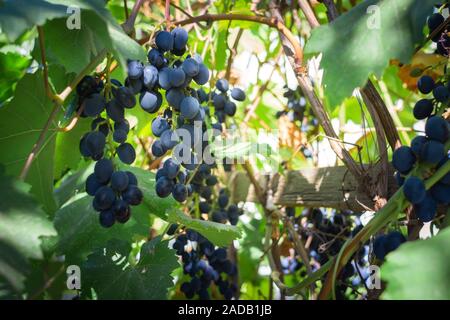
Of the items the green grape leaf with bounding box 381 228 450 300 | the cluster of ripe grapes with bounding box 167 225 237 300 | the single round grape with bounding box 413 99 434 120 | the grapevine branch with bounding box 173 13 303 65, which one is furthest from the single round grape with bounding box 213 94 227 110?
the green grape leaf with bounding box 381 228 450 300

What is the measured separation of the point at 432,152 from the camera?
817mm

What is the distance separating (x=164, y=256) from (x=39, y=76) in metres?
0.42

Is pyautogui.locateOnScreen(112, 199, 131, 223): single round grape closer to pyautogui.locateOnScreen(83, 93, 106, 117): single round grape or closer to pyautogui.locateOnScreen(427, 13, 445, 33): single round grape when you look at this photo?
pyautogui.locateOnScreen(83, 93, 106, 117): single round grape

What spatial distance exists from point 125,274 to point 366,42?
56 centimetres

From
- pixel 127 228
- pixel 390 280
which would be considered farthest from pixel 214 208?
pixel 390 280

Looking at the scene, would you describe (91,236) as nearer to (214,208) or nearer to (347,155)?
(214,208)

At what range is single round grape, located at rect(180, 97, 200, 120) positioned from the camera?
3.26 feet

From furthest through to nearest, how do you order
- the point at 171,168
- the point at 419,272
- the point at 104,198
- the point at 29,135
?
the point at 29,135 → the point at 171,168 → the point at 104,198 → the point at 419,272

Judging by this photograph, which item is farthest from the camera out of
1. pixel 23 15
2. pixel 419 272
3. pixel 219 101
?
pixel 219 101

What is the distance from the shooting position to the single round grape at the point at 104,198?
Answer: 945mm

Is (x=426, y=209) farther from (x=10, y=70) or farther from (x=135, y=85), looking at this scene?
(x=10, y=70)

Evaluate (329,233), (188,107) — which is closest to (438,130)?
(188,107)

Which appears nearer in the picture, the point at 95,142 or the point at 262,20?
the point at 95,142

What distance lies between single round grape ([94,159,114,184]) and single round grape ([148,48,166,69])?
167 millimetres
